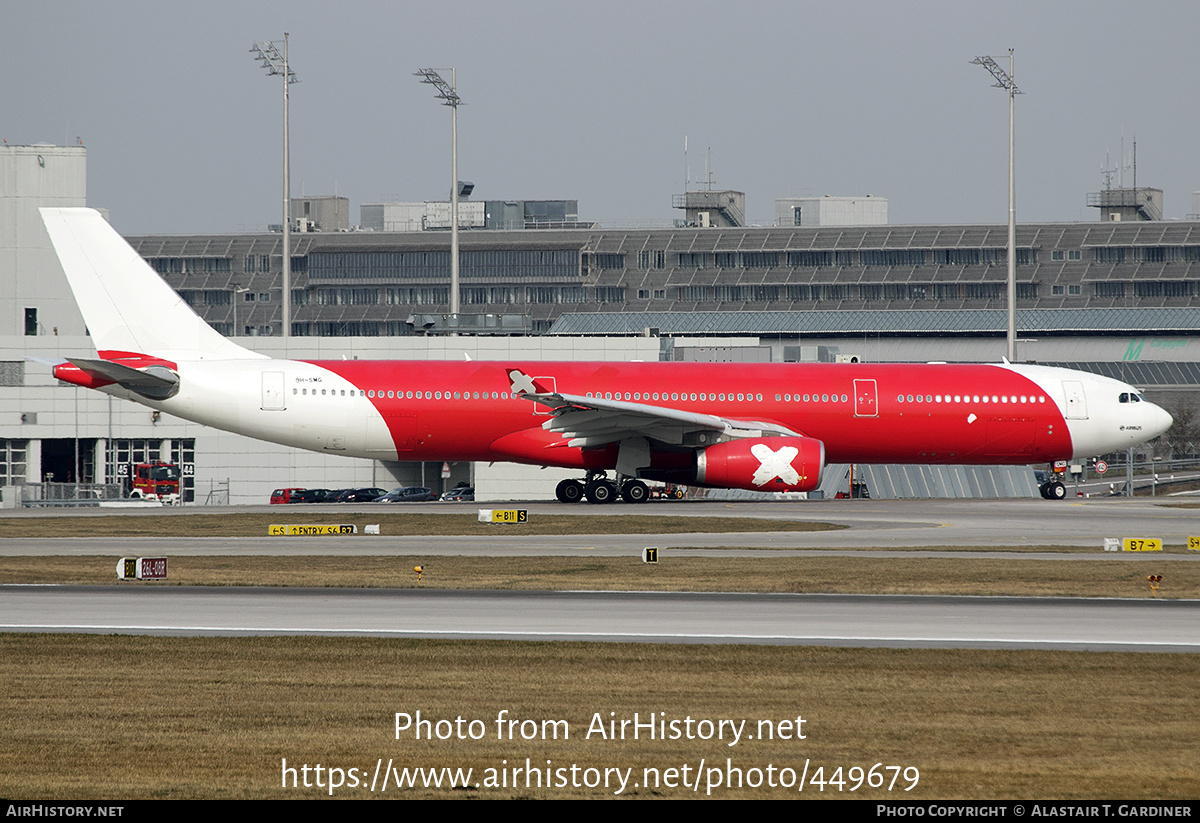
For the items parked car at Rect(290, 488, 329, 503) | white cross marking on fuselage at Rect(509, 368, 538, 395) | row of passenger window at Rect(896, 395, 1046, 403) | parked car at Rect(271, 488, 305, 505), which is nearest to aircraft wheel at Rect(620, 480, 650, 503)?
white cross marking on fuselage at Rect(509, 368, 538, 395)

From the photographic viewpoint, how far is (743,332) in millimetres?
135375

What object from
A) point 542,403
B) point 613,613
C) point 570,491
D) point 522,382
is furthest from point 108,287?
point 613,613

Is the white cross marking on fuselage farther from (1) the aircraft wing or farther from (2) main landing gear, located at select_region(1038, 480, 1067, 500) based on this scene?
(2) main landing gear, located at select_region(1038, 480, 1067, 500)

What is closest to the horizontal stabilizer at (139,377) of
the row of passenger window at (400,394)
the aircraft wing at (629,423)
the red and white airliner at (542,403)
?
the red and white airliner at (542,403)

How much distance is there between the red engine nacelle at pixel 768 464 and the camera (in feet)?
124

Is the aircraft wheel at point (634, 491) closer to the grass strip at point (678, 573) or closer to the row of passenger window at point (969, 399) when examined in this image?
the row of passenger window at point (969, 399)

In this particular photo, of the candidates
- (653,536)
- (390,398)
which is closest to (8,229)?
(390,398)

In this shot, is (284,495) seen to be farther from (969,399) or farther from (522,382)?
(969,399)

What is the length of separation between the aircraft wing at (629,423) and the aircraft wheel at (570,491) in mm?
2394

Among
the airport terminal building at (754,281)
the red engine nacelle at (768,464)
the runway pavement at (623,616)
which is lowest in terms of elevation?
the runway pavement at (623,616)

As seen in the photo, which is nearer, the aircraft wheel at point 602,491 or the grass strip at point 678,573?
the grass strip at point 678,573

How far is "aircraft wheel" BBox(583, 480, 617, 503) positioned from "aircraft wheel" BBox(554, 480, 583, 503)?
918 mm
